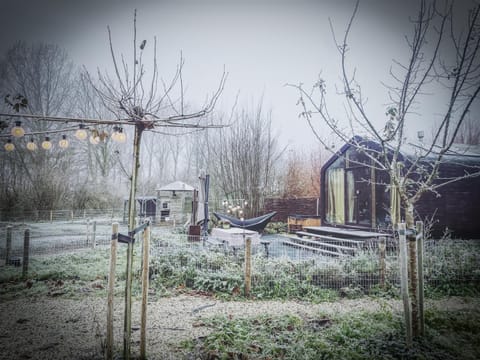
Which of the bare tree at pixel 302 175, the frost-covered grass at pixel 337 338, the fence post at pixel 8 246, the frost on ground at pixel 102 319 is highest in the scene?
the bare tree at pixel 302 175

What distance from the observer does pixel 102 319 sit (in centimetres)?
291

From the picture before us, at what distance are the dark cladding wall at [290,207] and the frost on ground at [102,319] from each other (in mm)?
7460

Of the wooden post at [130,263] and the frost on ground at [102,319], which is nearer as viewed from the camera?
the wooden post at [130,263]

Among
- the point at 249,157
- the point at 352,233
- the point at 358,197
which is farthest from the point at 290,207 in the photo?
the point at 352,233

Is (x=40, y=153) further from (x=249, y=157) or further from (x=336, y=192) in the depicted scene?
(x=336, y=192)

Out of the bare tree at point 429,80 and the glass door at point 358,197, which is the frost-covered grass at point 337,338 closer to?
the bare tree at point 429,80

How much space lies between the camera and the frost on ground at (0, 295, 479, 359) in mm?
2244

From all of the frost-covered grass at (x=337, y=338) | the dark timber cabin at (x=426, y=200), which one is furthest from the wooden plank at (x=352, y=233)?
the frost-covered grass at (x=337, y=338)

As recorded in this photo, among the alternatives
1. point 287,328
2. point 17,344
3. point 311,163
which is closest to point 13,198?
point 17,344

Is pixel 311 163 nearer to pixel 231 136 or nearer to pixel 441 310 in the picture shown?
pixel 231 136

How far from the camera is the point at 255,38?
13.2 meters

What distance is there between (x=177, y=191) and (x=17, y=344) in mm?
10892

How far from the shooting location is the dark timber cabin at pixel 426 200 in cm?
A: 647

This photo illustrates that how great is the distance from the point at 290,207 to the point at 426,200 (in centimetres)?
551
